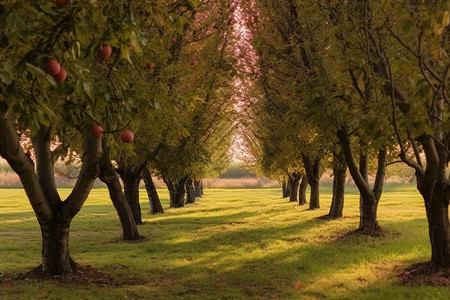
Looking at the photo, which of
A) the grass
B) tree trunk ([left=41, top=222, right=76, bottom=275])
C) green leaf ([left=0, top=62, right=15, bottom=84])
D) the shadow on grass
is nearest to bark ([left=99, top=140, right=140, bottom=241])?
the grass

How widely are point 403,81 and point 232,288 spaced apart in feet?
17.8

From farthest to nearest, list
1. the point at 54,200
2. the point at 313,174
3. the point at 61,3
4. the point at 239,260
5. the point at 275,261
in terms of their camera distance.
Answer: the point at 313,174, the point at 239,260, the point at 275,261, the point at 54,200, the point at 61,3

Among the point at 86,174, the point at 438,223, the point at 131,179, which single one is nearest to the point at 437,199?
the point at 438,223

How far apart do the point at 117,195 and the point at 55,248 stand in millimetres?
6315

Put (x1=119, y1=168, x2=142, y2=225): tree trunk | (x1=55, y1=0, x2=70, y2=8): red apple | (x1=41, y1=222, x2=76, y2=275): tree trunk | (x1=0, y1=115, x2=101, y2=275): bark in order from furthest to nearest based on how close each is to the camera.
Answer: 1. (x1=119, y1=168, x2=142, y2=225): tree trunk
2. (x1=41, y1=222, x2=76, y2=275): tree trunk
3. (x1=0, y1=115, x2=101, y2=275): bark
4. (x1=55, y1=0, x2=70, y2=8): red apple

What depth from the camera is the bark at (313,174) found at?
25.0m

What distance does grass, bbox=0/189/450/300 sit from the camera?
31.3 feet

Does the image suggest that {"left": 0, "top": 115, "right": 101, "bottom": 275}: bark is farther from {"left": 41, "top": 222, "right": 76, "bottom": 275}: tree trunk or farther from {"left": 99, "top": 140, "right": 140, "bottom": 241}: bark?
→ {"left": 99, "top": 140, "right": 140, "bottom": 241}: bark

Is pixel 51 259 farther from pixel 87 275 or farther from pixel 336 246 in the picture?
pixel 336 246

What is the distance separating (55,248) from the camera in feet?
A: 34.4

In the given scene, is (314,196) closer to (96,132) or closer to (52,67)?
(96,132)

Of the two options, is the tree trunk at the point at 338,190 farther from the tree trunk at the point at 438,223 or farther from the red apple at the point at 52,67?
the red apple at the point at 52,67

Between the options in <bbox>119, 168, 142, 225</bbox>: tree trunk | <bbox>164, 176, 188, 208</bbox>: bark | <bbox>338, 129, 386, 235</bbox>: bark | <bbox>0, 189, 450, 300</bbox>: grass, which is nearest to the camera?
<bbox>0, 189, 450, 300</bbox>: grass

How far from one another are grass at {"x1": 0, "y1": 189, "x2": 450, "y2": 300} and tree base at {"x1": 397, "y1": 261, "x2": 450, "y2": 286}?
30 centimetres
